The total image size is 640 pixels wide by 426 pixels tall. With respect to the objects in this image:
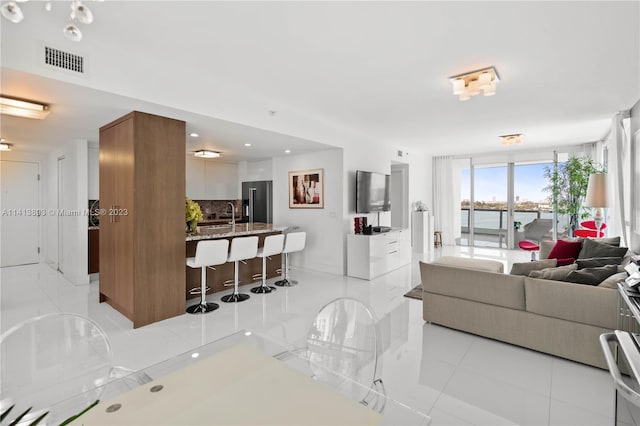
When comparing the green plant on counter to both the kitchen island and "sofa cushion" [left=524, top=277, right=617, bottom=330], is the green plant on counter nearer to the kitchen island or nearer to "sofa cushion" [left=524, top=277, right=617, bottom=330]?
the kitchen island

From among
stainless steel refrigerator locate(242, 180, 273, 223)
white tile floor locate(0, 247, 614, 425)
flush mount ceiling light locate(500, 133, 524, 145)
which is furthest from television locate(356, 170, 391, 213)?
flush mount ceiling light locate(500, 133, 524, 145)

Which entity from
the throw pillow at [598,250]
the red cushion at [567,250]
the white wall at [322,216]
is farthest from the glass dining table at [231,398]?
the white wall at [322,216]

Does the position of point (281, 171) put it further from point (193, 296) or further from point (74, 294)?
point (74, 294)

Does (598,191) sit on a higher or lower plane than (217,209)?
higher

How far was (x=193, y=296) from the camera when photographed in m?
4.35

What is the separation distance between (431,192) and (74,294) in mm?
8617

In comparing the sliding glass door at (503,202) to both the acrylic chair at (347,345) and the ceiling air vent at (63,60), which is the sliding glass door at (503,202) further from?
the ceiling air vent at (63,60)

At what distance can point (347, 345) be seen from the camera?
1732 millimetres

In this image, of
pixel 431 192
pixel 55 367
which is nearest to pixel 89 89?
pixel 55 367

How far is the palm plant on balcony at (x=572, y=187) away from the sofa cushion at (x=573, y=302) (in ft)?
16.4

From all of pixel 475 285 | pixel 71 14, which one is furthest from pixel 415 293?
pixel 71 14

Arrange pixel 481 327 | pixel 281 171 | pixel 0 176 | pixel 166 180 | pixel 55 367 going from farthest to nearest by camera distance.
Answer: pixel 281 171
pixel 0 176
pixel 166 180
pixel 481 327
pixel 55 367

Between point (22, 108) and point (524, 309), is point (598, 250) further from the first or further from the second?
point (22, 108)

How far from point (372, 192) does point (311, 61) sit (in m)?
3.49
